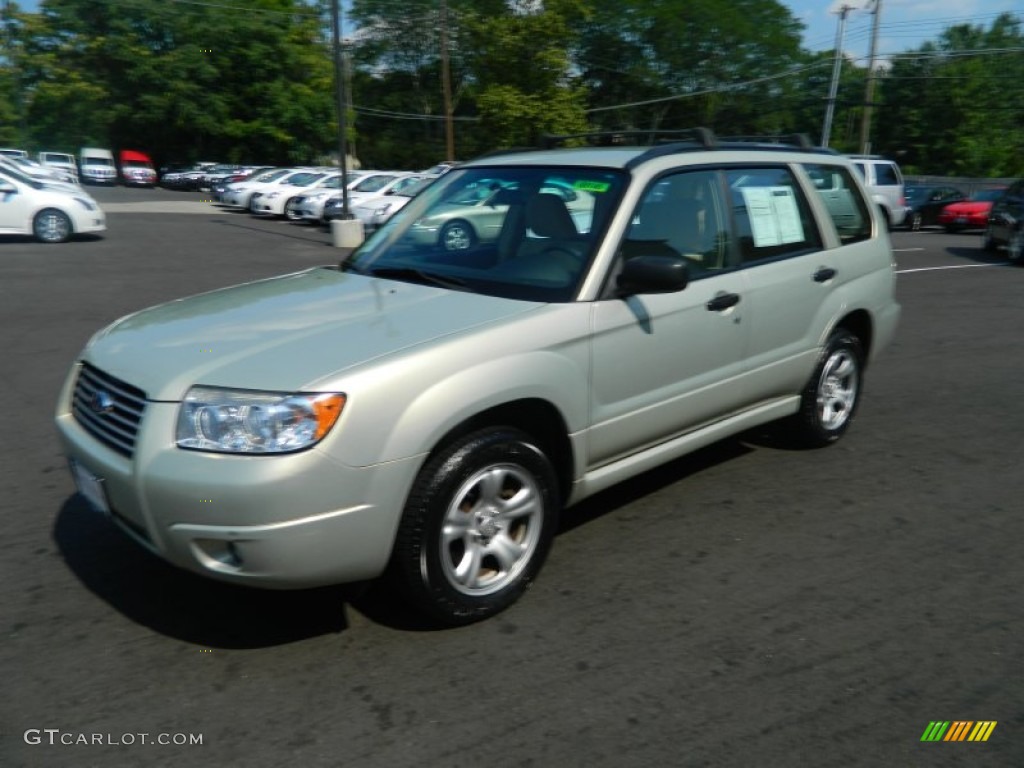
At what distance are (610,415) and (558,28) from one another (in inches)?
1387

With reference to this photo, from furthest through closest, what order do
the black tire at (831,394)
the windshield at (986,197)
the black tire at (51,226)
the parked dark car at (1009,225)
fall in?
the windshield at (986,197) → the black tire at (51,226) → the parked dark car at (1009,225) → the black tire at (831,394)

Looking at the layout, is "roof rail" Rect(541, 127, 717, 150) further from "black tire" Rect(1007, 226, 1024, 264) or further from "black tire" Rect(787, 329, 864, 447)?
"black tire" Rect(1007, 226, 1024, 264)

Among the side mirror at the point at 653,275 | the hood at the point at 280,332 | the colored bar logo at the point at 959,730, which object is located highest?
the side mirror at the point at 653,275

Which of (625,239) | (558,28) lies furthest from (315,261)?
(558,28)

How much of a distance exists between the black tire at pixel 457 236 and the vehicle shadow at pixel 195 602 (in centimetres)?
170

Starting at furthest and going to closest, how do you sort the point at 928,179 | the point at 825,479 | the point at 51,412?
the point at 928,179 → the point at 51,412 → the point at 825,479

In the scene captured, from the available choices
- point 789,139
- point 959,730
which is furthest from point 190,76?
point 959,730

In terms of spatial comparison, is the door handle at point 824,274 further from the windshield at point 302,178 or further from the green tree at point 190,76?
the green tree at point 190,76

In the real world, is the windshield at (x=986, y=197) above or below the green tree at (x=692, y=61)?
below

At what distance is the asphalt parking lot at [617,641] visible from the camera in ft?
9.34

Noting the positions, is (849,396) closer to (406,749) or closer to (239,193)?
(406,749)

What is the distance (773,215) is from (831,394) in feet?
4.18

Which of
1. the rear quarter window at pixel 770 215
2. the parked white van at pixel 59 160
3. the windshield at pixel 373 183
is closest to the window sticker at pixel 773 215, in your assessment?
the rear quarter window at pixel 770 215

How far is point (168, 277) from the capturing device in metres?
13.7
